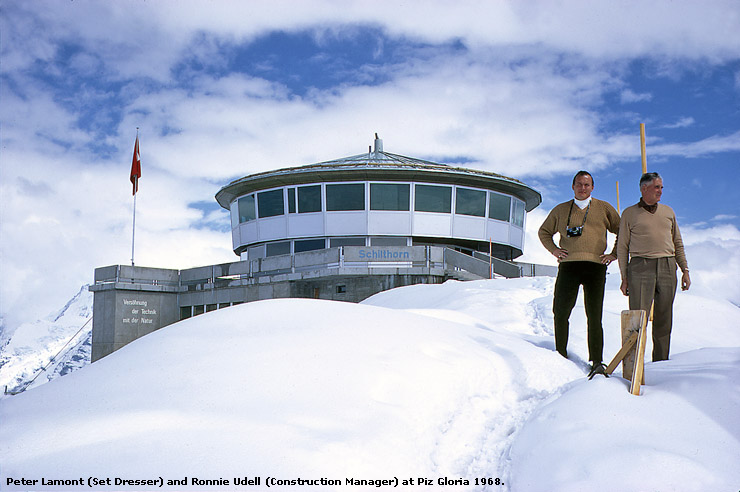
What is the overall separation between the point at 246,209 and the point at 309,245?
14.1ft

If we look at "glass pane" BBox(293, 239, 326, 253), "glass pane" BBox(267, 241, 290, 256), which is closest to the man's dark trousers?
"glass pane" BBox(293, 239, 326, 253)

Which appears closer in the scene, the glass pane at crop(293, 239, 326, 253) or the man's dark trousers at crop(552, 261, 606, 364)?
the man's dark trousers at crop(552, 261, 606, 364)

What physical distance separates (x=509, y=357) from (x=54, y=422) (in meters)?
4.01

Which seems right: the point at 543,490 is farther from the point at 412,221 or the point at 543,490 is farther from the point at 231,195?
the point at 231,195

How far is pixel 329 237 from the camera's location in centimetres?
2964

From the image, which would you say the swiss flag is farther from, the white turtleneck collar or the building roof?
the white turtleneck collar

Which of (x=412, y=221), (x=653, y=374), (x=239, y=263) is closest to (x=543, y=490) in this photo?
(x=653, y=374)

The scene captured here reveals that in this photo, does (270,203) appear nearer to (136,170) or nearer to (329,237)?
(329,237)

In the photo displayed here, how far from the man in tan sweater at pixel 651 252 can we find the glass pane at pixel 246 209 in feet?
86.3

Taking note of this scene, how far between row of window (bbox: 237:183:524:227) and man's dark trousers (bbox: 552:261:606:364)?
22.5 metres

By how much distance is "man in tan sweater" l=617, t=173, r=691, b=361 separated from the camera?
6504 millimetres

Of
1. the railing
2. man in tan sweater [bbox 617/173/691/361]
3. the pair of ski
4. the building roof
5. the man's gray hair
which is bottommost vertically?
the pair of ski

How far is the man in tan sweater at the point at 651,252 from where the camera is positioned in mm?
6504

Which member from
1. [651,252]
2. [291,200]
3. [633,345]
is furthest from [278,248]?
[633,345]
